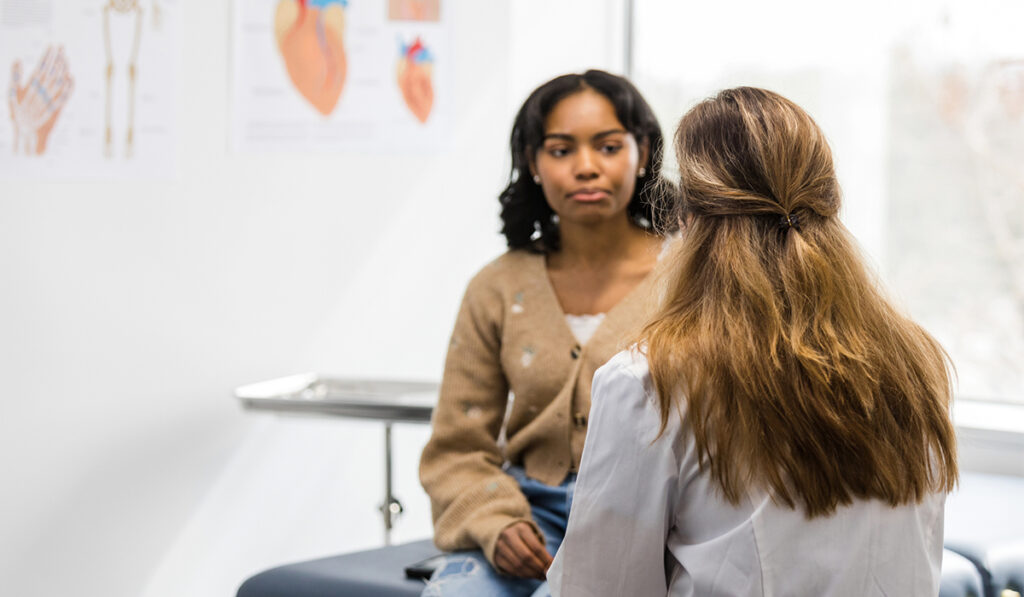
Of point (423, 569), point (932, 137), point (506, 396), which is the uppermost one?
point (932, 137)

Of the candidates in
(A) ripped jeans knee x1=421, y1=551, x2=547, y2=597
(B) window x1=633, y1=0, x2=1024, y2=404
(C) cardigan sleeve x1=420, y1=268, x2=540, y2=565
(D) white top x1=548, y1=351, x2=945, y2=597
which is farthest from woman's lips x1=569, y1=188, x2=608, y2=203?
(B) window x1=633, y1=0, x2=1024, y2=404

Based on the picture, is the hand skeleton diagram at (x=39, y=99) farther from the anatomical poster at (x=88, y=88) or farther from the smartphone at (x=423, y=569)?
the smartphone at (x=423, y=569)

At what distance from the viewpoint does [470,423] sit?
1.96m

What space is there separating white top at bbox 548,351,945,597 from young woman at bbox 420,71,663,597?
569 millimetres

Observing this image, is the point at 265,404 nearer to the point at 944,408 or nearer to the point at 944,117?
the point at 944,408

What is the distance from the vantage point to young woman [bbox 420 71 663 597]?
72.9 inches

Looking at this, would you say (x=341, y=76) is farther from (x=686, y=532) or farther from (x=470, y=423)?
(x=686, y=532)

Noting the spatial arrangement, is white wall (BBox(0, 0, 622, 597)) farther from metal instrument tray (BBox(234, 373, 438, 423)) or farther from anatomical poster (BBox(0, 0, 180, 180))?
metal instrument tray (BBox(234, 373, 438, 423))

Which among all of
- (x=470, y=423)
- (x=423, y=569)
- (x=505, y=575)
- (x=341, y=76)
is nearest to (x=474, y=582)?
(x=505, y=575)

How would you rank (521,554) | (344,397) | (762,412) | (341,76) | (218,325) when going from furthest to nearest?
(341,76), (218,325), (344,397), (521,554), (762,412)

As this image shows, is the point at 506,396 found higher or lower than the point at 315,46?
lower

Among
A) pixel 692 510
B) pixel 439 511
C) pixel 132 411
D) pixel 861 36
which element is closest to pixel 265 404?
pixel 132 411

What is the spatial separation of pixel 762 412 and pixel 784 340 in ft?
0.26

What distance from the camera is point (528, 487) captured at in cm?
191
